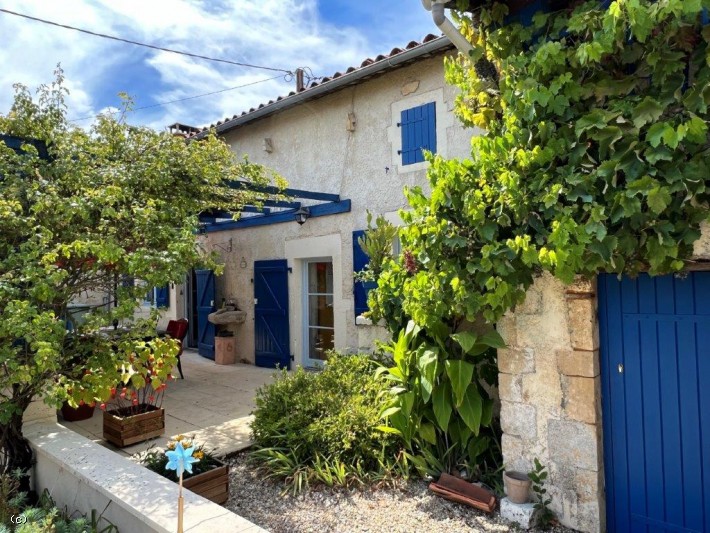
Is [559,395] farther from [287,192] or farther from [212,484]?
[287,192]

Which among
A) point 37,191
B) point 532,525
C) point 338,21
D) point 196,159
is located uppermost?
point 338,21

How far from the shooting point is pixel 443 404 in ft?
11.9

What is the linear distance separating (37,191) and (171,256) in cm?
114

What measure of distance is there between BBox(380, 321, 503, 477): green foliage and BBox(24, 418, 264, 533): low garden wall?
1.76 m

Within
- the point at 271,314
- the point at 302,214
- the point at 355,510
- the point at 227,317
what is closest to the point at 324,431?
the point at 355,510

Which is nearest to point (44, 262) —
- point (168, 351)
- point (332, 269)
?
point (168, 351)

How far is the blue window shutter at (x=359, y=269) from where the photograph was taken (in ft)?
22.6

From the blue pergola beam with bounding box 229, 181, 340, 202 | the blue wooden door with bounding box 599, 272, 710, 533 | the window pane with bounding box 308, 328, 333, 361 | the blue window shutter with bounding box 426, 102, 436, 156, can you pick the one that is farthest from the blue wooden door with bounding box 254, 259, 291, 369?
the blue wooden door with bounding box 599, 272, 710, 533

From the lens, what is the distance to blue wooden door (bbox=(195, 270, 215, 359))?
32.3ft

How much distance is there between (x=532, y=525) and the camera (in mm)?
3135

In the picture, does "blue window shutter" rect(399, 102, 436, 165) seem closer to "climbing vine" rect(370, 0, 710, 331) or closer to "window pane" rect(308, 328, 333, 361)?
"climbing vine" rect(370, 0, 710, 331)

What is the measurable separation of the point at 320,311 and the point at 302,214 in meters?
1.76

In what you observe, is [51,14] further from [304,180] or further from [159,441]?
[159,441]

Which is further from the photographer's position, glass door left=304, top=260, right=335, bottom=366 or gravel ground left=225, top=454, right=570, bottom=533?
glass door left=304, top=260, right=335, bottom=366
